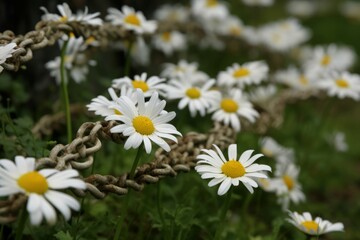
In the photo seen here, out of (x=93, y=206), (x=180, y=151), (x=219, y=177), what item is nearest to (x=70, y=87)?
(x=93, y=206)

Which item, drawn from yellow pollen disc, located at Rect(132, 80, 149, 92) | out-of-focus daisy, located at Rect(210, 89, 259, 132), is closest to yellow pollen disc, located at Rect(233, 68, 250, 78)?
out-of-focus daisy, located at Rect(210, 89, 259, 132)

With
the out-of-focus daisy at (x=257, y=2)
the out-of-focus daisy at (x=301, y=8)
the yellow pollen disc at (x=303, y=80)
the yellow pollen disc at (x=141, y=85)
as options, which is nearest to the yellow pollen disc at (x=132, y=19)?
the yellow pollen disc at (x=141, y=85)

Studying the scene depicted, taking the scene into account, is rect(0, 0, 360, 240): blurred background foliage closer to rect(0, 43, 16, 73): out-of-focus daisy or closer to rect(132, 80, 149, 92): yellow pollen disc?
rect(0, 43, 16, 73): out-of-focus daisy

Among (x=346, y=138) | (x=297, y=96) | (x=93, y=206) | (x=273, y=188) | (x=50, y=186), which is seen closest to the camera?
(x=50, y=186)

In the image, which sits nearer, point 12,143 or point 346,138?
point 12,143

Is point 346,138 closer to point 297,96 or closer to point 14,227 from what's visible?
→ point 297,96

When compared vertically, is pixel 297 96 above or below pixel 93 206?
above

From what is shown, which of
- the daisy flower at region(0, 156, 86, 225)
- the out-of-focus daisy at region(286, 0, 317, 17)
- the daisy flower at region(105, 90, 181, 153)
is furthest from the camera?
the out-of-focus daisy at region(286, 0, 317, 17)
